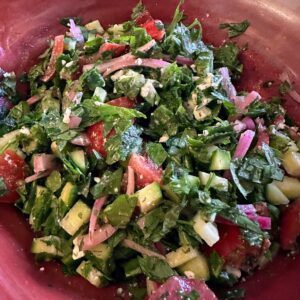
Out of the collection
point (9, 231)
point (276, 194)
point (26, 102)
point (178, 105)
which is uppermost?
point (178, 105)

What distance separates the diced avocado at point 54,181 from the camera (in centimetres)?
214

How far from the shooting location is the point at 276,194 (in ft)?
6.97

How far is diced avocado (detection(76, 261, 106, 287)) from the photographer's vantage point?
201 centimetres

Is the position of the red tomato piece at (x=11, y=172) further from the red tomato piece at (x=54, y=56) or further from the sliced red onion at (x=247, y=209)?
the sliced red onion at (x=247, y=209)

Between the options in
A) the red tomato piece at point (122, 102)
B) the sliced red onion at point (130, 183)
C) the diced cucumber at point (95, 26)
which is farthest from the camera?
the diced cucumber at point (95, 26)

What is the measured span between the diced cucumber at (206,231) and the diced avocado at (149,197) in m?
0.18

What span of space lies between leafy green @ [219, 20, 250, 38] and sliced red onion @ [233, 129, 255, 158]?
2.37 ft

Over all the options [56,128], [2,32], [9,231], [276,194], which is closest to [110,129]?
[56,128]

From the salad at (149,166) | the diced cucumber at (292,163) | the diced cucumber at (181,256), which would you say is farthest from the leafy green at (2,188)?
the diced cucumber at (292,163)

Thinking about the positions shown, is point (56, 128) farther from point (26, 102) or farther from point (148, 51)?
point (148, 51)

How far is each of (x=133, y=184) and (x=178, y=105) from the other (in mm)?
476

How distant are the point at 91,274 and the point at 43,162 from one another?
536mm

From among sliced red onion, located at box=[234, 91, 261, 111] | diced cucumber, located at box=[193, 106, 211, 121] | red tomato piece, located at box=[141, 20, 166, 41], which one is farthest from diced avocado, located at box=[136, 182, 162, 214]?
red tomato piece, located at box=[141, 20, 166, 41]

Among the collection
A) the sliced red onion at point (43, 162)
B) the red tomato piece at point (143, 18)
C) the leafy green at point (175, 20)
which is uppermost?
the leafy green at point (175, 20)
